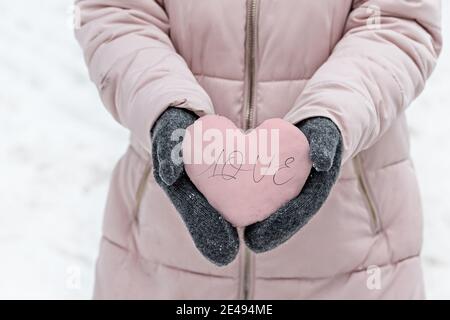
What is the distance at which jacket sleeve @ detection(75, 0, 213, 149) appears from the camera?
2.24ft

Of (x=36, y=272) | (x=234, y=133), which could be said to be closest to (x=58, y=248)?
(x=36, y=272)

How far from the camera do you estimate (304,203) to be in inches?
25.1

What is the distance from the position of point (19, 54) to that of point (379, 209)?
3.61 feet

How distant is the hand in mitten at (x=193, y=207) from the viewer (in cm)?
64

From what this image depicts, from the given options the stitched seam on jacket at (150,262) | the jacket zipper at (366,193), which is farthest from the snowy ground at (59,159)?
the jacket zipper at (366,193)

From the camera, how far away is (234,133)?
659mm

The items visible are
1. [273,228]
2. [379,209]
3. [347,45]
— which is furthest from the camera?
[379,209]

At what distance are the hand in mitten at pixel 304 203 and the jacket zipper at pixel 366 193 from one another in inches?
7.4

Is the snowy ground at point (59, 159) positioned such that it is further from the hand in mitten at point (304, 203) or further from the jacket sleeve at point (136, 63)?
the hand in mitten at point (304, 203)

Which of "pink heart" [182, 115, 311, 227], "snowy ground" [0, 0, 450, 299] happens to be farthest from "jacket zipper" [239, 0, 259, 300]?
"snowy ground" [0, 0, 450, 299]

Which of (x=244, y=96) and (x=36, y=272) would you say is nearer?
(x=244, y=96)

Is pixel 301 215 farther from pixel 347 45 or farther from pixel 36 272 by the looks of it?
pixel 36 272

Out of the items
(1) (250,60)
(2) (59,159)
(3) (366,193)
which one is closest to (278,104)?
(1) (250,60)

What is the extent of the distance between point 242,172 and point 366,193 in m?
0.24
